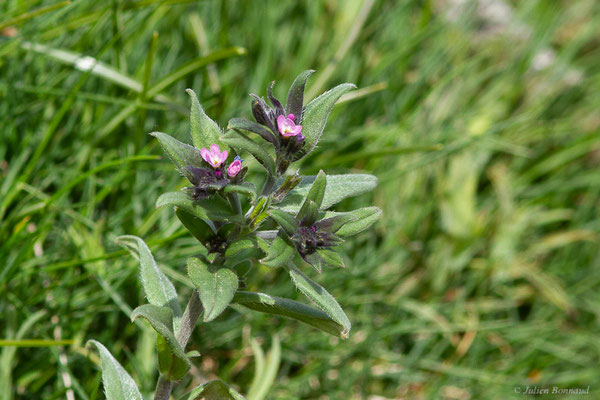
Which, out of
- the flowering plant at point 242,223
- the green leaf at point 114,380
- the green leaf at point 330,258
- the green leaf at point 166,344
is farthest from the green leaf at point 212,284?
the green leaf at point 114,380

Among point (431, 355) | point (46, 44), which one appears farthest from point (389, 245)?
point (46, 44)

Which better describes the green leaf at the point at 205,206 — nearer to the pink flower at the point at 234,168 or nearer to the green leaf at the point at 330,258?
the pink flower at the point at 234,168

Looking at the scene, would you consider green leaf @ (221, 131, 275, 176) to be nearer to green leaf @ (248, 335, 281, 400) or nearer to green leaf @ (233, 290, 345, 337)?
green leaf @ (233, 290, 345, 337)

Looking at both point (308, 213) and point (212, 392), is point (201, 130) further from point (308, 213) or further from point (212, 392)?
point (212, 392)

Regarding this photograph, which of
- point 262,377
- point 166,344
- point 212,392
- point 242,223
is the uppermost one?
point 242,223

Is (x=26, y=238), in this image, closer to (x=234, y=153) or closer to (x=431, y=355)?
(x=234, y=153)

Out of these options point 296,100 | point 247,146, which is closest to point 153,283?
point 247,146
